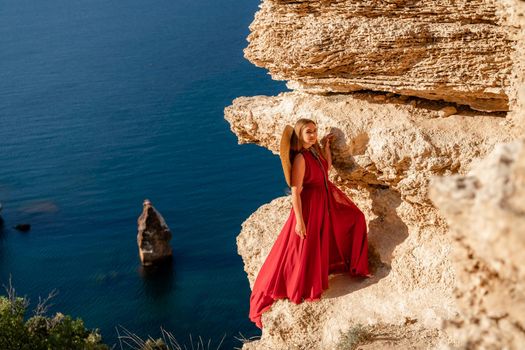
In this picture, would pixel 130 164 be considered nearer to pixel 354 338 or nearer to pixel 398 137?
pixel 398 137

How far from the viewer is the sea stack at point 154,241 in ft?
78.7

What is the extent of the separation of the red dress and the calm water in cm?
1334

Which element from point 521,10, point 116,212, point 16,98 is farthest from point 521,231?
point 16,98

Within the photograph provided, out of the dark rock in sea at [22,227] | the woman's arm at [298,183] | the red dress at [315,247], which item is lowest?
Answer: the dark rock in sea at [22,227]

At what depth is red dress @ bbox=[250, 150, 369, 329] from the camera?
6480mm

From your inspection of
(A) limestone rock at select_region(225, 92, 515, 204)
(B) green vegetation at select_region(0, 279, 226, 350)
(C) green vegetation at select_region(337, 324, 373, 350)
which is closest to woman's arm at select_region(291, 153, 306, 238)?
(A) limestone rock at select_region(225, 92, 515, 204)

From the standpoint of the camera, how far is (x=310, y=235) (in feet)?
21.4

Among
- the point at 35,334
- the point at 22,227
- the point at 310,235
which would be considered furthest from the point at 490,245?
the point at 22,227

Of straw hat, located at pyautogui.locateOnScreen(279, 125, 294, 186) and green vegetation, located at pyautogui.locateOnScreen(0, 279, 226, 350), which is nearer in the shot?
straw hat, located at pyautogui.locateOnScreen(279, 125, 294, 186)

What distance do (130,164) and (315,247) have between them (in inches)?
1063

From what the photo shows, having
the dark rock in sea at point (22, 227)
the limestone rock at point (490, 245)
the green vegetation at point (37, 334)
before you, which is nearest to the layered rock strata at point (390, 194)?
the limestone rock at point (490, 245)

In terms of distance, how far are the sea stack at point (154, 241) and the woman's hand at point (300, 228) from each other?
17758 mm

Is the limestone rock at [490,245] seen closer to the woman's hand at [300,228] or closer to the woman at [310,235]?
the woman at [310,235]

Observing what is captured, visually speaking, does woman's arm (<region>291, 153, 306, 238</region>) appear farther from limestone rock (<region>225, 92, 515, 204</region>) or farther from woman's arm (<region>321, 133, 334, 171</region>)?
limestone rock (<region>225, 92, 515, 204</region>)
